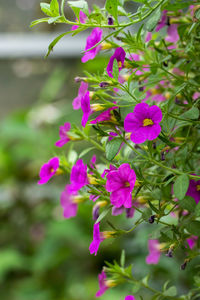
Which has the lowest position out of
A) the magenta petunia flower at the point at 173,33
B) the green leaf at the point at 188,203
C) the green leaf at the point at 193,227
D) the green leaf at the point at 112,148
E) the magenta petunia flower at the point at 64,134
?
the green leaf at the point at 193,227


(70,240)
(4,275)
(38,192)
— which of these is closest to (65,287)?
(70,240)

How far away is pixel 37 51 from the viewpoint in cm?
291

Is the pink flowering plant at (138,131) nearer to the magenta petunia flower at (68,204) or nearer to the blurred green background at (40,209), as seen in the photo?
the magenta petunia flower at (68,204)

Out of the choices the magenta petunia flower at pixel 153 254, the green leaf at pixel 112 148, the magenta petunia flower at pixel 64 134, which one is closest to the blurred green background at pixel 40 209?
the magenta petunia flower at pixel 153 254

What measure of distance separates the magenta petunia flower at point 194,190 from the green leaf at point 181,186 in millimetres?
55

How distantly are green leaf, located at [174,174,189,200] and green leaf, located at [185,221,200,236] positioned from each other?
0.06 m

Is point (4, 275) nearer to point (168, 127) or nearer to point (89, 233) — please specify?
point (89, 233)

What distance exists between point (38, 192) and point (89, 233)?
0.49 meters

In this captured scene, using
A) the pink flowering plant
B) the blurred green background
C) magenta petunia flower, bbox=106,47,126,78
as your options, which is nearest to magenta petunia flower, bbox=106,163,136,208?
the pink flowering plant

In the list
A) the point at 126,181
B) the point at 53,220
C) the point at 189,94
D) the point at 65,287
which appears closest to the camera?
the point at 126,181

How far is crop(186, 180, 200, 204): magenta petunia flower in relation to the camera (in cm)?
52

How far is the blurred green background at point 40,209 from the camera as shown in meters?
2.04

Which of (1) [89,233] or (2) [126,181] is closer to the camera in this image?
(2) [126,181]

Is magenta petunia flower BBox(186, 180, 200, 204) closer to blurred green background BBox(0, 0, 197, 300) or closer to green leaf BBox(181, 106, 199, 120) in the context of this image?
green leaf BBox(181, 106, 199, 120)
